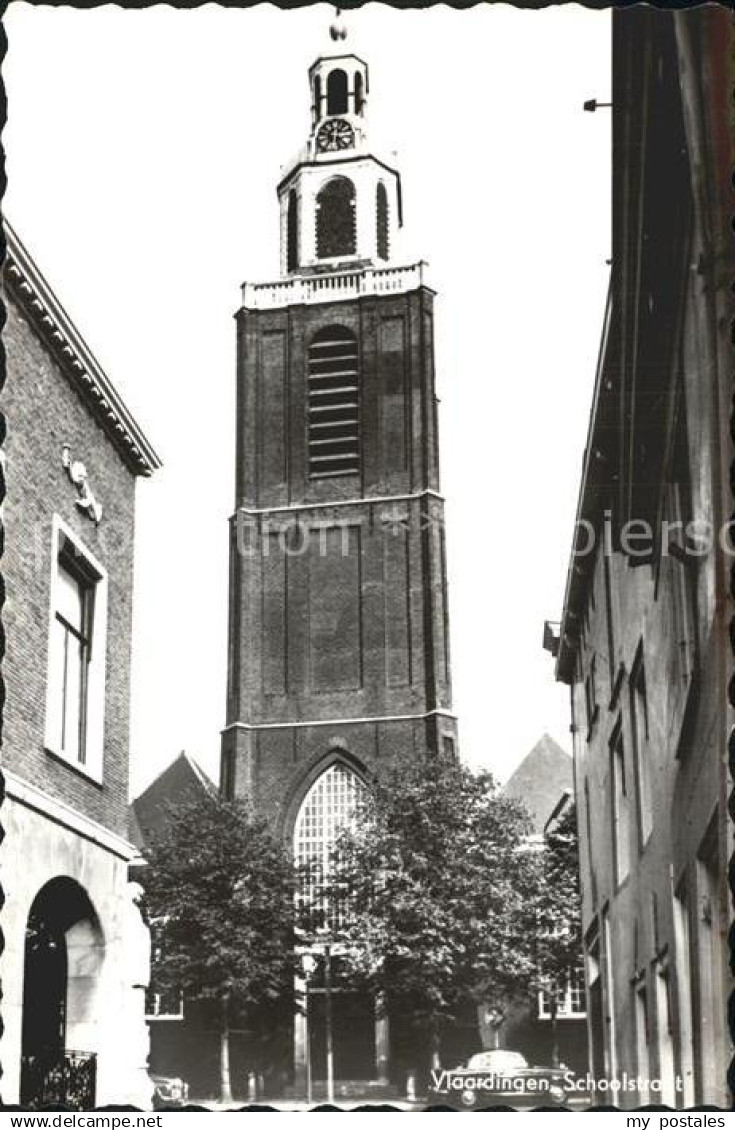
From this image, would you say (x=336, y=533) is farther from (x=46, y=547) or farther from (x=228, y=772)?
(x=46, y=547)

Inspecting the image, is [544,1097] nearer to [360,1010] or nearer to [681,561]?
[681,561]

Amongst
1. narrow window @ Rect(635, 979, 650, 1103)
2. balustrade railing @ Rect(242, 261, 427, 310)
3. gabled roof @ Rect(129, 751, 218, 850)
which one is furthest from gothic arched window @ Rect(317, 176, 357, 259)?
narrow window @ Rect(635, 979, 650, 1103)

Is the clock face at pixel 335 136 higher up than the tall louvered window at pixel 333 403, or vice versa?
the clock face at pixel 335 136

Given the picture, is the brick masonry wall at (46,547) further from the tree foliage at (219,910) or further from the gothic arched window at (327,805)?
the gothic arched window at (327,805)

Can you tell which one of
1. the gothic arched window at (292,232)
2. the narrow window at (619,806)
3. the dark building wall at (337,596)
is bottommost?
the narrow window at (619,806)

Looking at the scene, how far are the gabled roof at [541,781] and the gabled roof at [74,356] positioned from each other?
9.40m

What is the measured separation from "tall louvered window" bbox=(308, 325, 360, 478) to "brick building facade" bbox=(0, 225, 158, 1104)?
23054 mm

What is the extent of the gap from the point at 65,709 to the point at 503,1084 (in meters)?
5.34

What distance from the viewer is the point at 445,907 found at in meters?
23.5

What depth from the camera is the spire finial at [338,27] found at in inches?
313

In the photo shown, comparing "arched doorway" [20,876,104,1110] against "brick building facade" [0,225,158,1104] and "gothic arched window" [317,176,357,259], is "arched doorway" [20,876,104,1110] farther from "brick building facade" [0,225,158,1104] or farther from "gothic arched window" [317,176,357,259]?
"gothic arched window" [317,176,357,259]

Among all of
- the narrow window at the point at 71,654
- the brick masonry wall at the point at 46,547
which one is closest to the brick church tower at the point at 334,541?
the brick masonry wall at the point at 46,547

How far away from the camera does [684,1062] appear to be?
9.64 metres

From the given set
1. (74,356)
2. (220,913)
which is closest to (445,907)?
(220,913)
